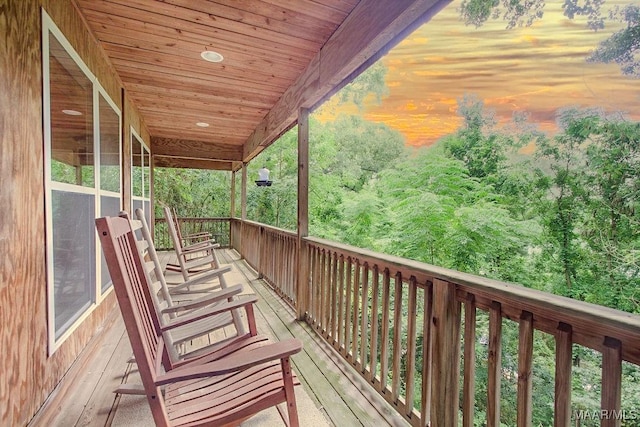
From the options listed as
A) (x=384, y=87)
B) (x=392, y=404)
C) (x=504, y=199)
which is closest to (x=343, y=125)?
(x=384, y=87)

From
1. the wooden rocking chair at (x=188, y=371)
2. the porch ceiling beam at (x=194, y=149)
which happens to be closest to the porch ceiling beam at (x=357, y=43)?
the wooden rocking chair at (x=188, y=371)

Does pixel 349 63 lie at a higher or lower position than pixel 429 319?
higher

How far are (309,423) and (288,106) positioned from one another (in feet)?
9.87

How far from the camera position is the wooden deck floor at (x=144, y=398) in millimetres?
1652

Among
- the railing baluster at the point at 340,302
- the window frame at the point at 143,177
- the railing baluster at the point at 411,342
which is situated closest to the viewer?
the railing baluster at the point at 411,342

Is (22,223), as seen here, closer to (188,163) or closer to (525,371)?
(525,371)

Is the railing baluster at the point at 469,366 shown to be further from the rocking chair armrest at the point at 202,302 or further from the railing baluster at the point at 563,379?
the rocking chair armrest at the point at 202,302

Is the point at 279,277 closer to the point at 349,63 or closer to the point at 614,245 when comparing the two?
the point at 349,63

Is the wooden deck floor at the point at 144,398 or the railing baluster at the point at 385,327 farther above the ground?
the railing baluster at the point at 385,327

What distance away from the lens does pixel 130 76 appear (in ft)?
10.9

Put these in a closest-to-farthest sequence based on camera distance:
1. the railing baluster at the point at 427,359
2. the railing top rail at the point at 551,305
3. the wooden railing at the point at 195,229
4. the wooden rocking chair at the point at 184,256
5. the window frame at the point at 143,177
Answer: the railing top rail at the point at 551,305 → the railing baluster at the point at 427,359 → the wooden rocking chair at the point at 184,256 → the window frame at the point at 143,177 → the wooden railing at the point at 195,229

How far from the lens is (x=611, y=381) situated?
866 millimetres

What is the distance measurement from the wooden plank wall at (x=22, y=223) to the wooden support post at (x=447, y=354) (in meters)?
1.83

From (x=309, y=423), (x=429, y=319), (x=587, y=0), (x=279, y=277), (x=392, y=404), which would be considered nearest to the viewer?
(x=429, y=319)
